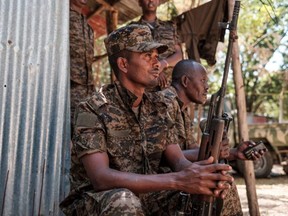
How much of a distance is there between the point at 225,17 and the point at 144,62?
11.3 ft

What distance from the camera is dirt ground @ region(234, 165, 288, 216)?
584cm

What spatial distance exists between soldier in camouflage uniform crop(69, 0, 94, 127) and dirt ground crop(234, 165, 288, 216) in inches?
107

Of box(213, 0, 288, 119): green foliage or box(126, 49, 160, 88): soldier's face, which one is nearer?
box(126, 49, 160, 88): soldier's face

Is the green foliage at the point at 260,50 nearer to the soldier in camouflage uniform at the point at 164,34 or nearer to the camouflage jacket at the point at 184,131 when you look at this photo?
the soldier in camouflage uniform at the point at 164,34

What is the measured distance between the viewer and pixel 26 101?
325 cm

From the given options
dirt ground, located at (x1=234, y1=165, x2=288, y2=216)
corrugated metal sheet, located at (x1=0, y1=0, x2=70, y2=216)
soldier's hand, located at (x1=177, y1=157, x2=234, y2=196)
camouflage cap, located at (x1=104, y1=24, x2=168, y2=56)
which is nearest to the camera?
soldier's hand, located at (x1=177, y1=157, x2=234, y2=196)

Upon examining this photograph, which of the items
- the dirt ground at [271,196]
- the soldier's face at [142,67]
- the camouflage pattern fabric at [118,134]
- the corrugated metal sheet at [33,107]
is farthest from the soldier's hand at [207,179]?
the dirt ground at [271,196]

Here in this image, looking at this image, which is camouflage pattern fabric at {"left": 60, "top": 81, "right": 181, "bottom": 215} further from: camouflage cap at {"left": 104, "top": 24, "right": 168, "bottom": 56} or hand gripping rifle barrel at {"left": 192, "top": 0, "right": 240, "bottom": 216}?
hand gripping rifle barrel at {"left": 192, "top": 0, "right": 240, "bottom": 216}

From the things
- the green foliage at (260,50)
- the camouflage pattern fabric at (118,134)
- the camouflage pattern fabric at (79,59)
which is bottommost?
the camouflage pattern fabric at (118,134)

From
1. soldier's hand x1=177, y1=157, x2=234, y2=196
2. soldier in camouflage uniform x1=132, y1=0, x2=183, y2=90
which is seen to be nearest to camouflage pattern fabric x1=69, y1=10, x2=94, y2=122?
soldier in camouflage uniform x1=132, y1=0, x2=183, y2=90

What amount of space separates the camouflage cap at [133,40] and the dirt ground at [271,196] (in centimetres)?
354

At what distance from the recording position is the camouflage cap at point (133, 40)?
271 centimetres

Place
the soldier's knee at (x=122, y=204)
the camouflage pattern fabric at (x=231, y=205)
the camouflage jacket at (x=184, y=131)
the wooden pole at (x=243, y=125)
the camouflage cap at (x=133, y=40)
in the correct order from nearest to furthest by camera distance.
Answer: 1. the soldier's knee at (x=122, y=204)
2. the camouflage cap at (x=133, y=40)
3. the camouflage pattern fabric at (x=231, y=205)
4. the camouflage jacket at (x=184, y=131)
5. the wooden pole at (x=243, y=125)

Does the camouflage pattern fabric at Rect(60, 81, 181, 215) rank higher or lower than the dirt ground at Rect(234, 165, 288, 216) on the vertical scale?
higher
